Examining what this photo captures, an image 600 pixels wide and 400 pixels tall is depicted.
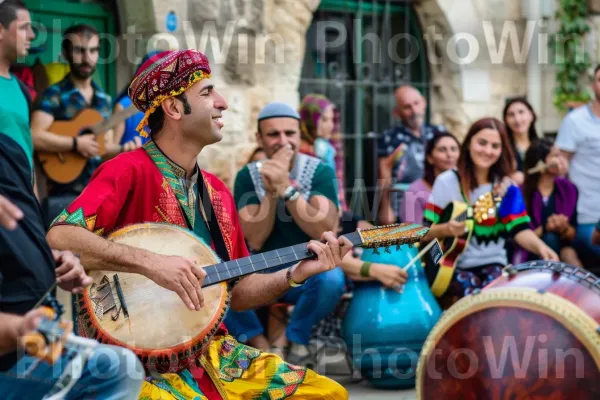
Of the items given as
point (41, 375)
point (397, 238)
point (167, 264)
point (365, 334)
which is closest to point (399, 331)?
point (365, 334)

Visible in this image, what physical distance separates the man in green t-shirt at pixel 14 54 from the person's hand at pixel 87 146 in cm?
95

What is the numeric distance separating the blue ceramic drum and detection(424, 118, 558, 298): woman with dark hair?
257 mm

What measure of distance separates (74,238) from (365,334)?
2.50 m

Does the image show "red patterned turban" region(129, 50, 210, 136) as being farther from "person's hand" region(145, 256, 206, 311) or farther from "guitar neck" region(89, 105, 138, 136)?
"guitar neck" region(89, 105, 138, 136)

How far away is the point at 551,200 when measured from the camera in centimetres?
688

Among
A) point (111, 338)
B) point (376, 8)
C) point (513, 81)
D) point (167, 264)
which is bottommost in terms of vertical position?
point (111, 338)

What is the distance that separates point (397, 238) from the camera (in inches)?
148

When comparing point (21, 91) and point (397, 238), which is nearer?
point (397, 238)

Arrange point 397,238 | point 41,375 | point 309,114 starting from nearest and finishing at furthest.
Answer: point 41,375, point 397,238, point 309,114

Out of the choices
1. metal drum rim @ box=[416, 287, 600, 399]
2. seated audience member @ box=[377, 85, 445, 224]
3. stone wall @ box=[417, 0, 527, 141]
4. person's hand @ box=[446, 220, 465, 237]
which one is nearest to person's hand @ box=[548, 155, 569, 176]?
seated audience member @ box=[377, 85, 445, 224]

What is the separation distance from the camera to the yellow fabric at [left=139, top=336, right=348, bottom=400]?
12.3 feet

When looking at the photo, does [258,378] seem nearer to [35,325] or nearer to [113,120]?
[35,325]

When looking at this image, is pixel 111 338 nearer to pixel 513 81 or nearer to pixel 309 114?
pixel 309 114

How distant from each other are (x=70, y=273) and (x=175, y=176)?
87cm
